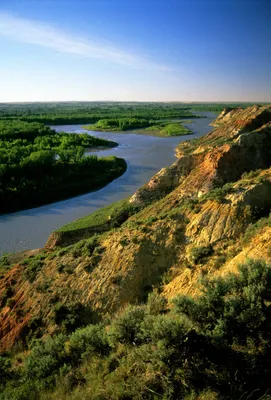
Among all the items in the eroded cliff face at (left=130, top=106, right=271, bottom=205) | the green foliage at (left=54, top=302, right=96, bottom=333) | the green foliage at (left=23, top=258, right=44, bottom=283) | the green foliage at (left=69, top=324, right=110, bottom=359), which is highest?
the eroded cliff face at (left=130, top=106, right=271, bottom=205)

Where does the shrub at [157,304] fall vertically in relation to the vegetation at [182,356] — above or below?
below

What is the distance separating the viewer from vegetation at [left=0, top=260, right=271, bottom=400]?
5879 millimetres

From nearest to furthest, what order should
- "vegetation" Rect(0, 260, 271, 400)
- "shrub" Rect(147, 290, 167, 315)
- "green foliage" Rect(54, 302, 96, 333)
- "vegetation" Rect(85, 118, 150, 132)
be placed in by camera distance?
"vegetation" Rect(0, 260, 271, 400) → "shrub" Rect(147, 290, 167, 315) → "green foliage" Rect(54, 302, 96, 333) → "vegetation" Rect(85, 118, 150, 132)

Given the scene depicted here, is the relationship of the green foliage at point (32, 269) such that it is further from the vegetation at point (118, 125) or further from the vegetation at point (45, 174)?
the vegetation at point (118, 125)

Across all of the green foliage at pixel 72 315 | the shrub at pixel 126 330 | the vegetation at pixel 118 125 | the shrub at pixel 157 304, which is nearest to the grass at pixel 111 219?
the green foliage at pixel 72 315

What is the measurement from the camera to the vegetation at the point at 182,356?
5.88 m

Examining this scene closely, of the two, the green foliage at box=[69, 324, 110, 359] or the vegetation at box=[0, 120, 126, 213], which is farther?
the vegetation at box=[0, 120, 126, 213]

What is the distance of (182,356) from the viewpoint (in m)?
6.25

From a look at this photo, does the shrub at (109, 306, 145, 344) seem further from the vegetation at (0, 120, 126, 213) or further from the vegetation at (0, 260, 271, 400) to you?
the vegetation at (0, 120, 126, 213)

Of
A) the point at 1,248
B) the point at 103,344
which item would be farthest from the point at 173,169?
the point at 103,344

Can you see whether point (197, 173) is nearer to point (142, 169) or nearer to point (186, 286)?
point (186, 286)

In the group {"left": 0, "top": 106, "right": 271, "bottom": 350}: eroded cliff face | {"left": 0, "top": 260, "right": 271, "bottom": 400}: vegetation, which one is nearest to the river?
{"left": 0, "top": 106, "right": 271, "bottom": 350}: eroded cliff face

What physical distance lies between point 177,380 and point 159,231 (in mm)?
9119

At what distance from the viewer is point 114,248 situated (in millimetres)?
15039
